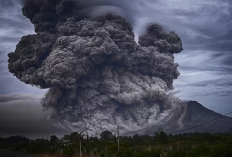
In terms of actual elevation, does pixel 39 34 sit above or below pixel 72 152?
above

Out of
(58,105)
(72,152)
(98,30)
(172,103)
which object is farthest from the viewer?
(172,103)

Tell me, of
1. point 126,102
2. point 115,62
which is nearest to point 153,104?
point 126,102

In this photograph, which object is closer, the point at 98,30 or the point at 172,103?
the point at 98,30

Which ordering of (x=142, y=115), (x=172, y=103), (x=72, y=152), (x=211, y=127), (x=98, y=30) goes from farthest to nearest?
1. (x=211, y=127)
2. (x=172, y=103)
3. (x=142, y=115)
4. (x=98, y=30)
5. (x=72, y=152)

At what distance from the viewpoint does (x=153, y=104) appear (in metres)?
102

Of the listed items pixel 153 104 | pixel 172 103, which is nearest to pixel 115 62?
pixel 153 104

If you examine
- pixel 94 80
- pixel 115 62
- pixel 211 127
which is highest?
pixel 115 62

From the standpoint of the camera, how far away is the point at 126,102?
95750 millimetres

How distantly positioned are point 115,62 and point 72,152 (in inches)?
2271

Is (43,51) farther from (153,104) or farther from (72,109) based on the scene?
(153,104)

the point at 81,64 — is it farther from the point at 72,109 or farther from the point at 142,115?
the point at 142,115

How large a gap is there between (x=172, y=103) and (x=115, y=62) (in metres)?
32.8

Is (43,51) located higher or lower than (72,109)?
higher

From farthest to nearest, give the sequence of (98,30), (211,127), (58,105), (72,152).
Answer: 1. (211,127)
2. (58,105)
3. (98,30)
4. (72,152)
